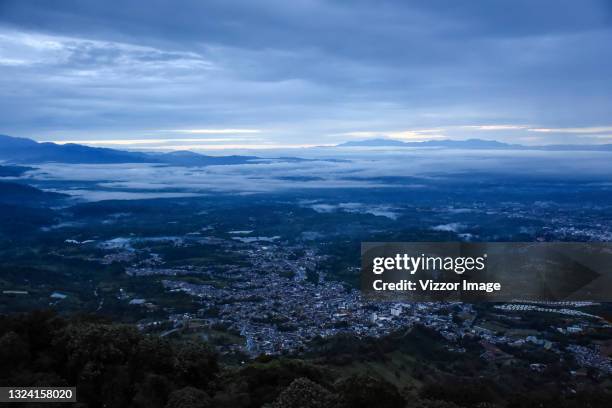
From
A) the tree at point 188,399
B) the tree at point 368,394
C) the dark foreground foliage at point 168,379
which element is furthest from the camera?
the dark foreground foliage at point 168,379

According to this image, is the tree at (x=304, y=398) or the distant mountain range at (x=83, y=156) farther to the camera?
the distant mountain range at (x=83, y=156)

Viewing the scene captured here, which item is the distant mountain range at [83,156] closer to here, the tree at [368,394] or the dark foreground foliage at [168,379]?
the dark foreground foliage at [168,379]

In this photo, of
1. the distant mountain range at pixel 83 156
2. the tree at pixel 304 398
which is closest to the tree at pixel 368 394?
the tree at pixel 304 398

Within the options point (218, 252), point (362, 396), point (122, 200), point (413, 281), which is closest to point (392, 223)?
point (218, 252)

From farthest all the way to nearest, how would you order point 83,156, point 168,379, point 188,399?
1. point 83,156
2. point 168,379
3. point 188,399

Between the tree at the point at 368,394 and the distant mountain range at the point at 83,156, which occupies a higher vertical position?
the distant mountain range at the point at 83,156

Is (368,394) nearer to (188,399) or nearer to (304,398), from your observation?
(304,398)

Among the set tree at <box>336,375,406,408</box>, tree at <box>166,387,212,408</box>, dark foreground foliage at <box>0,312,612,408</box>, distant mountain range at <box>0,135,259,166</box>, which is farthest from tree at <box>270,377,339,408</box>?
distant mountain range at <box>0,135,259,166</box>

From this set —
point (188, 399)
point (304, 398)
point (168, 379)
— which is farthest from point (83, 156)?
point (304, 398)
